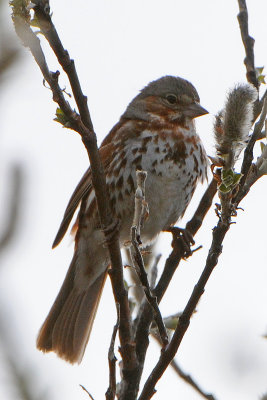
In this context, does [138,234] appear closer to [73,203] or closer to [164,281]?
[164,281]

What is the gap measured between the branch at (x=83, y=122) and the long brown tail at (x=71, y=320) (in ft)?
6.68

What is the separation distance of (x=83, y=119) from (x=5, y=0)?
1.11m

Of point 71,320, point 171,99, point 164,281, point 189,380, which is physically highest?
point 171,99

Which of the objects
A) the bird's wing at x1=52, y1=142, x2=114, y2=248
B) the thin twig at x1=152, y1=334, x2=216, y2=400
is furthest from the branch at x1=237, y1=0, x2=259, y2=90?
the bird's wing at x1=52, y1=142, x2=114, y2=248

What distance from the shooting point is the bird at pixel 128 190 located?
4.89 meters

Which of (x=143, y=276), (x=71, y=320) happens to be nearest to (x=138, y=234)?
(x=143, y=276)

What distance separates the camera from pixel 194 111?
5.55 meters

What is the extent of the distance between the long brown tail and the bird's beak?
60.1 inches

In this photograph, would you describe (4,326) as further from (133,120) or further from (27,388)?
(133,120)

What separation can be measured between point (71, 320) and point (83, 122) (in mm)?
2970

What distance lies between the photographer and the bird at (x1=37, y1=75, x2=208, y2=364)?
4.89m

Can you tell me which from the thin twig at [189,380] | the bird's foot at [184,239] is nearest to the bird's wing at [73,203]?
the bird's foot at [184,239]

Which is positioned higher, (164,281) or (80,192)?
(80,192)

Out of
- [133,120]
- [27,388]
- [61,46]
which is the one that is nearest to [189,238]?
[133,120]
